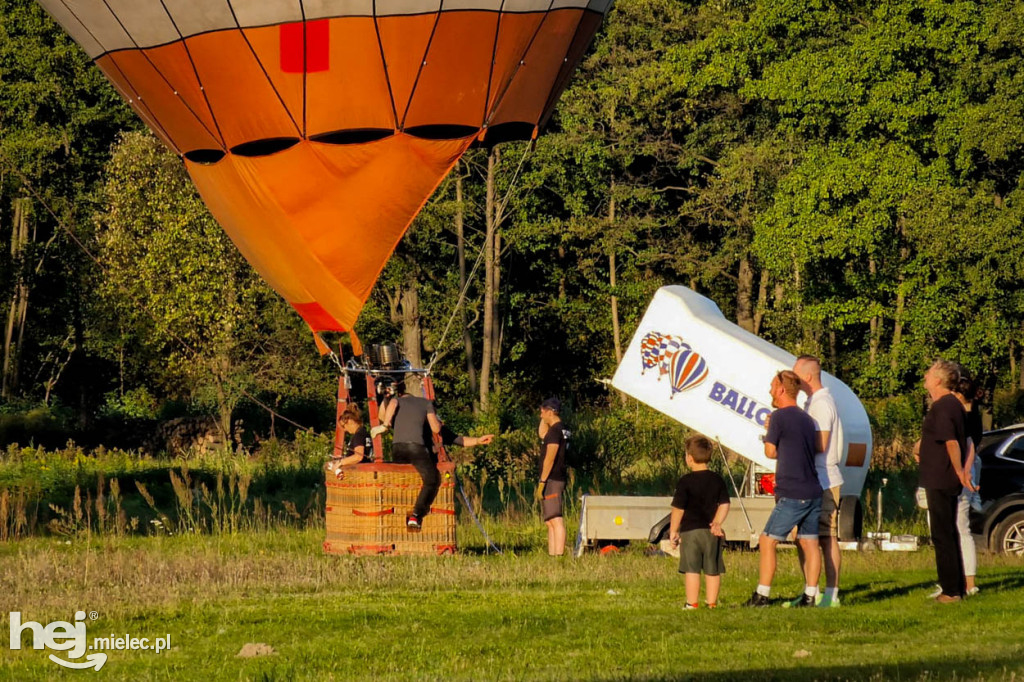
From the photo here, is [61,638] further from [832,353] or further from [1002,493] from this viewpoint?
[832,353]

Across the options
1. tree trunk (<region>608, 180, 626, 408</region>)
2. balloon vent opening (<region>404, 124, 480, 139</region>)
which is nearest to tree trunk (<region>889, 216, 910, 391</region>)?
tree trunk (<region>608, 180, 626, 408</region>)

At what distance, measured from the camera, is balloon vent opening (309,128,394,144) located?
1554cm

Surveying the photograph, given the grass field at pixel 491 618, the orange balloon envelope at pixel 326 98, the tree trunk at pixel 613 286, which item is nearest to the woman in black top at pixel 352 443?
the grass field at pixel 491 618

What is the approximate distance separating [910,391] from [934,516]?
89.5ft

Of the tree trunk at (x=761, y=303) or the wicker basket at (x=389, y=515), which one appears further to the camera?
the tree trunk at (x=761, y=303)

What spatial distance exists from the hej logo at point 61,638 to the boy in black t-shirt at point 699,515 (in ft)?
12.9

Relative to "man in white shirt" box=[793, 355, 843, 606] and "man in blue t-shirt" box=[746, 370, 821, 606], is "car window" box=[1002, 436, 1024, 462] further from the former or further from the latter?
"man in blue t-shirt" box=[746, 370, 821, 606]

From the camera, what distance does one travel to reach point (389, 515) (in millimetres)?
15375

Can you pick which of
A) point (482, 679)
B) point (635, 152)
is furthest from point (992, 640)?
point (635, 152)

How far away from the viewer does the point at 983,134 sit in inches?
1232

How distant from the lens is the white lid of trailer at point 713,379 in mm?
16859

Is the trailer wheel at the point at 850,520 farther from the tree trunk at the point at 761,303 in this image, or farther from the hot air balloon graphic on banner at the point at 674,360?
the tree trunk at the point at 761,303

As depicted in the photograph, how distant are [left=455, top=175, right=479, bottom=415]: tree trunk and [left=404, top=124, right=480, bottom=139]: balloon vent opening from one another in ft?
89.4

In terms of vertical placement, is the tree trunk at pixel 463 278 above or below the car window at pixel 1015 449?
above
